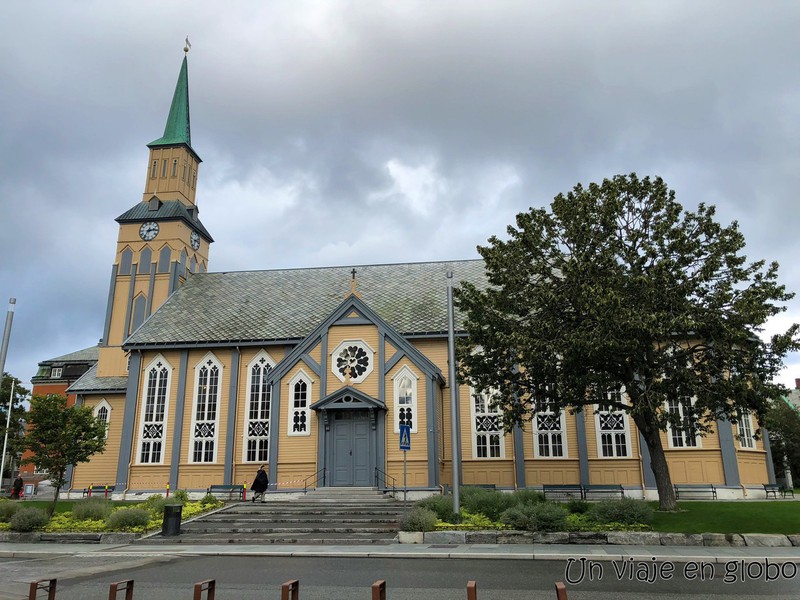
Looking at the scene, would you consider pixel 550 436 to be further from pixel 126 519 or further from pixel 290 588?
pixel 290 588

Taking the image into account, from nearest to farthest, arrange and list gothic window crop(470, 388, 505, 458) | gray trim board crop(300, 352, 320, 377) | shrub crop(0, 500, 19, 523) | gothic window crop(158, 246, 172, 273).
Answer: shrub crop(0, 500, 19, 523) < gray trim board crop(300, 352, 320, 377) < gothic window crop(470, 388, 505, 458) < gothic window crop(158, 246, 172, 273)

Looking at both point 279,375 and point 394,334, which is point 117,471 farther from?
point 394,334

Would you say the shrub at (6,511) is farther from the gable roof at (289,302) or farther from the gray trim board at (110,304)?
the gray trim board at (110,304)

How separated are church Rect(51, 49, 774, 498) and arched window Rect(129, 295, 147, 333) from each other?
0.06 meters

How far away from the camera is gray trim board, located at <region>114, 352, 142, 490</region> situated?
98.6 feet

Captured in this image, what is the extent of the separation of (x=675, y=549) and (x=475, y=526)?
5.15 m

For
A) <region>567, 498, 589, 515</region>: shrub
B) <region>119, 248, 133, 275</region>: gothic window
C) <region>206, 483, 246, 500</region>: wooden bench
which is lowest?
<region>567, 498, 589, 515</region>: shrub

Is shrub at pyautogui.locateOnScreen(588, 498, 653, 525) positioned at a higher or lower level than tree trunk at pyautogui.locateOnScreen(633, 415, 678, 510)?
lower

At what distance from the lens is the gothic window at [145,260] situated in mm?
38094

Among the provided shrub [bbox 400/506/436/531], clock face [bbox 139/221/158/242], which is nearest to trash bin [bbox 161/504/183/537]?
shrub [bbox 400/506/436/531]

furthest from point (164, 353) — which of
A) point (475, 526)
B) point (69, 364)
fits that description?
point (69, 364)

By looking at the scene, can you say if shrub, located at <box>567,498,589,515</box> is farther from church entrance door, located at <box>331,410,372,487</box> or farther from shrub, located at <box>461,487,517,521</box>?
church entrance door, located at <box>331,410,372,487</box>

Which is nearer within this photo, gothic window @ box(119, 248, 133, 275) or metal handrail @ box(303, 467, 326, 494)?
metal handrail @ box(303, 467, 326, 494)

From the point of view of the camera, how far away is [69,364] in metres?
59.9
